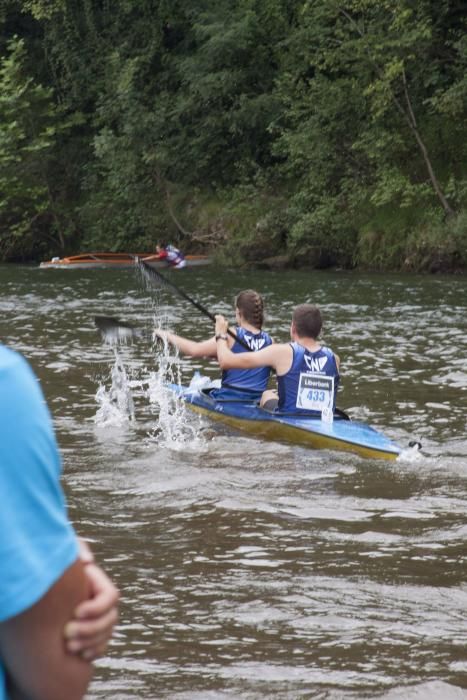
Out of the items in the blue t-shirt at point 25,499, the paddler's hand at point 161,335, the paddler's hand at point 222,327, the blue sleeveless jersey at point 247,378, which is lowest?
the blue sleeveless jersey at point 247,378

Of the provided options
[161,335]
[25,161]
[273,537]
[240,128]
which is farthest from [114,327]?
[25,161]

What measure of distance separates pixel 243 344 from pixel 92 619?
7.99m

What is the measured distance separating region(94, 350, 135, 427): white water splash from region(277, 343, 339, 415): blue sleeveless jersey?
164 cm

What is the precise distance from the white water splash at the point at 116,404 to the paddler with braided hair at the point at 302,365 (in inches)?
52.7

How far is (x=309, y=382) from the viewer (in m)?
8.95

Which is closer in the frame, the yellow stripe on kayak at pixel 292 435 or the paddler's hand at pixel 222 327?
the yellow stripe on kayak at pixel 292 435

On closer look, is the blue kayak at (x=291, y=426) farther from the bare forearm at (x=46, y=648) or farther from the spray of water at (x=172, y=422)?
the bare forearm at (x=46, y=648)

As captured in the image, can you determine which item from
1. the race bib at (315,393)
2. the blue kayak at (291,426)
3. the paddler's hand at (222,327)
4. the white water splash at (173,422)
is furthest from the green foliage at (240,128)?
the race bib at (315,393)

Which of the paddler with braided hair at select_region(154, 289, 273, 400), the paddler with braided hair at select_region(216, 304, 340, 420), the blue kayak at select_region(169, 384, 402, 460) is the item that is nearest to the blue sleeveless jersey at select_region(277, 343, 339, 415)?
the paddler with braided hair at select_region(216, 304, 340, 420)

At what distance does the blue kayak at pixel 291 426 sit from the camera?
8.27 meters

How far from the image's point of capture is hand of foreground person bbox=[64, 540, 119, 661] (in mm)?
1474

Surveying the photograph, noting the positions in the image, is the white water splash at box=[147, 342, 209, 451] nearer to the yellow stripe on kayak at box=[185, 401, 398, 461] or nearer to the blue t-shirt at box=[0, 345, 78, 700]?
the yellow stripe on kayak at box=[185, 401, 398, 461]

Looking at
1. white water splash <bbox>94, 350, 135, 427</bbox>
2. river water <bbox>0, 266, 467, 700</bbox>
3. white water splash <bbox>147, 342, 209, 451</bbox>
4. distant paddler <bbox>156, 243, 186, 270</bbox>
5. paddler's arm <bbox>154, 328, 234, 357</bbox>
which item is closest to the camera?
river water <bbox>0, 266, 467, 700</bbox>

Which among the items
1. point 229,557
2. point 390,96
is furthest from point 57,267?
point 229,557
